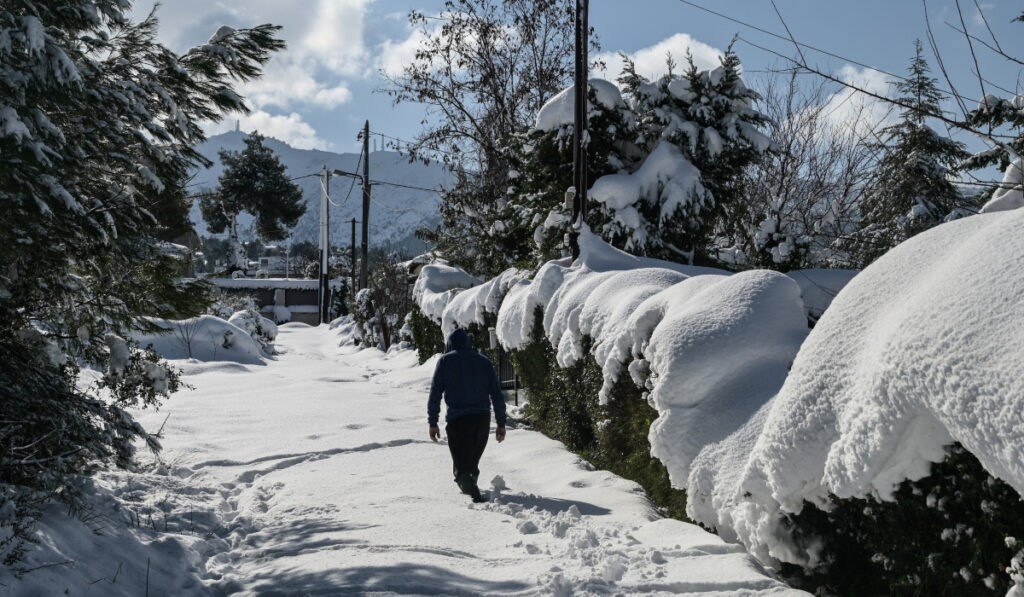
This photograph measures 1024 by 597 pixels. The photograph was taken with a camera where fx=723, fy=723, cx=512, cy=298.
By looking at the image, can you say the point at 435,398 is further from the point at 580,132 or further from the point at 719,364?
the point at 580,132

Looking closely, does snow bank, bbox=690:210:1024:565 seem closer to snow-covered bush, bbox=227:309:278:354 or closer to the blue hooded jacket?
the blue hooded jacket

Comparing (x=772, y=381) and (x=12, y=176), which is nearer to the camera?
(x=12, y=176)

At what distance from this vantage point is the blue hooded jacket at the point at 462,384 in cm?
609

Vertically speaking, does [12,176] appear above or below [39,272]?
above

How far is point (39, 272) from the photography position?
444 cm

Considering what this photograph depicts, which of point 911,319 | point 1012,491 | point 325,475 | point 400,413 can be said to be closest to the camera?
point 1012,491

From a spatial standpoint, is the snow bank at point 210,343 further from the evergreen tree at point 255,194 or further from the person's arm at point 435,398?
the evergreen tree at point 255,194

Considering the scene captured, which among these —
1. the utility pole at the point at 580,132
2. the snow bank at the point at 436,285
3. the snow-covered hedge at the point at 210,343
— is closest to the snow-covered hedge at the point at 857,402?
the utility pole at the point at 580,132

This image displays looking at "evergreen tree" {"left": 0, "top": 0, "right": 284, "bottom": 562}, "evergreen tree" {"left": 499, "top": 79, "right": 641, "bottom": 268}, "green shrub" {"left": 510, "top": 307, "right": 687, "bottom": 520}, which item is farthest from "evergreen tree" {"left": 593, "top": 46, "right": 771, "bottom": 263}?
"evergreen tree" {"left": 0, "top": 0, "right": 284, "bottom": 562}

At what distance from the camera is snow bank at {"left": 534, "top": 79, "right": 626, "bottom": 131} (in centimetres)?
1148

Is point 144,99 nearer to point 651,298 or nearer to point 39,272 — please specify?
point 39,272

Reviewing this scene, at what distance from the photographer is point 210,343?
768 inches

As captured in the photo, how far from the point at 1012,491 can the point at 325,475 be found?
17.7ft

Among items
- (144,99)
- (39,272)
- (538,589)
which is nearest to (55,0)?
(144,99)
